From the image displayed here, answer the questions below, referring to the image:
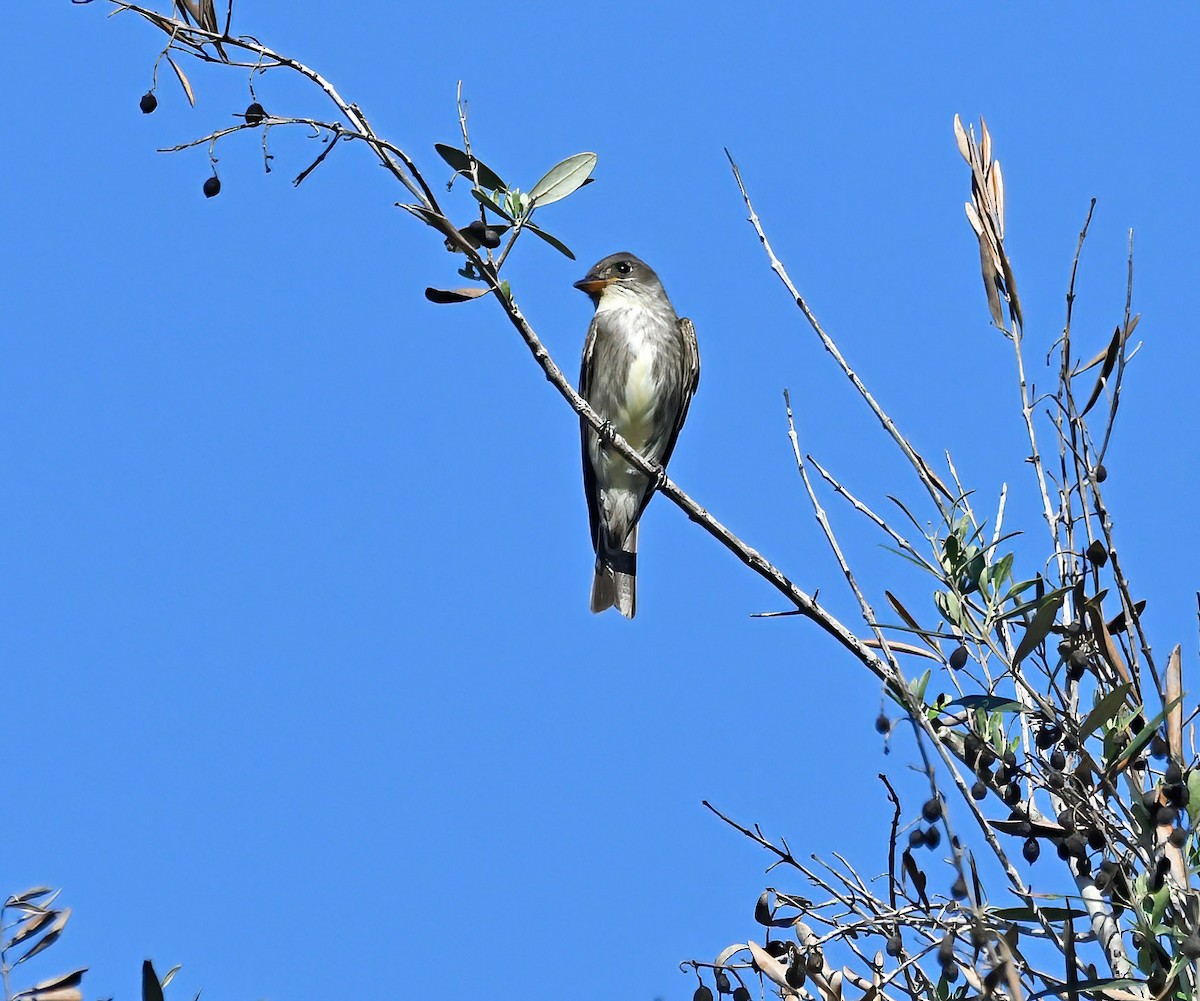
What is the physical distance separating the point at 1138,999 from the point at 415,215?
2521 millimetres

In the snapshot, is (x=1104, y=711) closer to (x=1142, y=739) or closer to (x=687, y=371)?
(x=1142, y=739)

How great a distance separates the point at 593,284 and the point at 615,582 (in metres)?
1.94

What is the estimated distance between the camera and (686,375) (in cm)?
999

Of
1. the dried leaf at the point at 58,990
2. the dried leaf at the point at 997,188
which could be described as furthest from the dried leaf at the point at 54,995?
the dried leaf at the point at 997,188

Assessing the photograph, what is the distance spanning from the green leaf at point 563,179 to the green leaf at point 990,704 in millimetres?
1841

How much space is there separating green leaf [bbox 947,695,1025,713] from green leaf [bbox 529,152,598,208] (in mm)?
1841

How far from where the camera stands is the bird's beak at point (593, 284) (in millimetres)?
9984

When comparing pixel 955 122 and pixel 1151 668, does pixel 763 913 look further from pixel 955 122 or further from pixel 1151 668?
pixel 955 122

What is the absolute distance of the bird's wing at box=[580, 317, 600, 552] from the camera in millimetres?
9805

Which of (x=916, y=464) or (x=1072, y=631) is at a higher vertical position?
(x=916, y=464)

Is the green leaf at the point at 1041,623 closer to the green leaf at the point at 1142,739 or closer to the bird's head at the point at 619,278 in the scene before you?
the green leaf at the point at 1142,739

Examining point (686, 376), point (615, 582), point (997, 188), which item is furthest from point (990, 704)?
point (686, 376)

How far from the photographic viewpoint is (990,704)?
358 cm

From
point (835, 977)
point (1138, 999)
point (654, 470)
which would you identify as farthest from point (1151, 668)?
point (654, 470)
